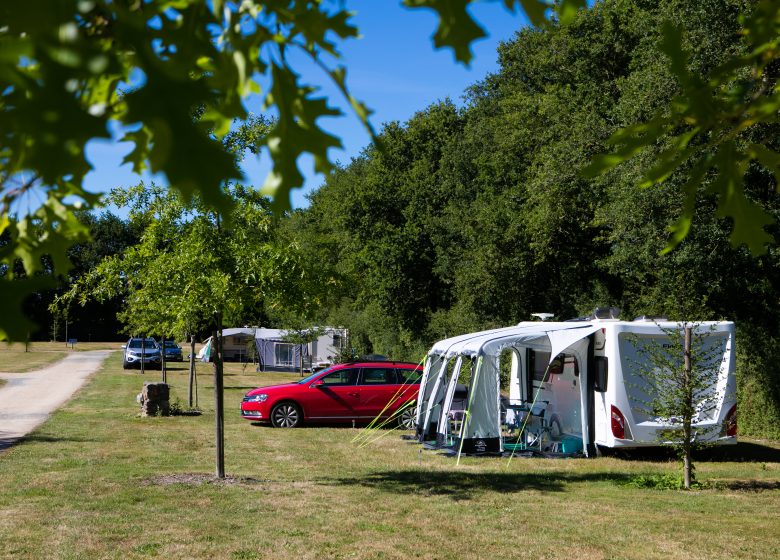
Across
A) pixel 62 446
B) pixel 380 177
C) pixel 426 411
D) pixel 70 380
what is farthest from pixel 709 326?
pixel 380 177

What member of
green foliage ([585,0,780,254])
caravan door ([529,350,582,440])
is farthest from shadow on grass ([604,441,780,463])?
green foliage ([585,0,780,254])

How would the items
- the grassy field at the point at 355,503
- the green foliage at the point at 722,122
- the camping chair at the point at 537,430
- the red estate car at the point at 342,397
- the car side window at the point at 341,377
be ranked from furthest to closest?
1. the car side window at the point at 341,377
2. the red estate car at the point at 342,397
3. the camping chair at the point at 537,430
4. the grassy field at the point at 355,503
5. the green foliage at the point at 722,122

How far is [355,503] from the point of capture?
8.66m

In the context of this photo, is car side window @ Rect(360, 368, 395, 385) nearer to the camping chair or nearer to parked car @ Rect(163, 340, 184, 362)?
the camping chair

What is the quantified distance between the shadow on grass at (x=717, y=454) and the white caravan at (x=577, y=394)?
0.61 metres

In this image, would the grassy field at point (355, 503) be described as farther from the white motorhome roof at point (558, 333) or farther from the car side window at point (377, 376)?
the car side window at point (377, 376)

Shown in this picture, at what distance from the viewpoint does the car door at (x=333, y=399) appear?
16.5 metres

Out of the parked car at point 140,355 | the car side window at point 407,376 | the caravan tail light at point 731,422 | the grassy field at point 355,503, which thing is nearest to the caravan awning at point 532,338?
the grassy field at point 355,503

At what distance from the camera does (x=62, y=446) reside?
12.4 meters

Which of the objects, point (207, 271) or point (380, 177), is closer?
point (207, 271)

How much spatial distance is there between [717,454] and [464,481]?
219 inches

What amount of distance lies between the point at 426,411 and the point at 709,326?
489cm

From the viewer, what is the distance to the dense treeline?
15.9m

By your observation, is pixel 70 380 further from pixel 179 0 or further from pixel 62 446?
pixel 179 0
